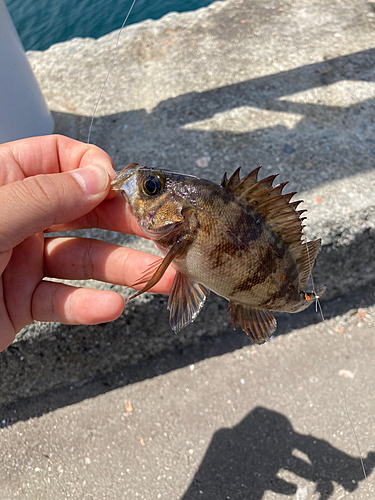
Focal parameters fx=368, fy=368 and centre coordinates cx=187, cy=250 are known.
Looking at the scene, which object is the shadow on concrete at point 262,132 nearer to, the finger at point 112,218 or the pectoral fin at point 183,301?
the finger at point 112,218

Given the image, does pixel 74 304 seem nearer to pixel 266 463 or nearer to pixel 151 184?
pixel 151 184

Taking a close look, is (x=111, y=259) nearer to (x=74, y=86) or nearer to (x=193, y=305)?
(x=193, y=305)

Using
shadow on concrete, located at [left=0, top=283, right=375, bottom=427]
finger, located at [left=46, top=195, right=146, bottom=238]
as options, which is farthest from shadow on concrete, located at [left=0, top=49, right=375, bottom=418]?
finger, located at [left=46, top=195, right=146, bottom=238]

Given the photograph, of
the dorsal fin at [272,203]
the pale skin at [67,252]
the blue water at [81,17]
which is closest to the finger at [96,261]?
the pale skin at [67,252]

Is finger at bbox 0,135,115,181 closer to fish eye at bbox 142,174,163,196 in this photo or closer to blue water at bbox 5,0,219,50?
fish eye at bbox 142,174,163,196

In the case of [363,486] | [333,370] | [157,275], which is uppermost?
[157,275]

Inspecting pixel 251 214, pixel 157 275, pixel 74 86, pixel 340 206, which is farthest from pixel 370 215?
pixel 74 86
